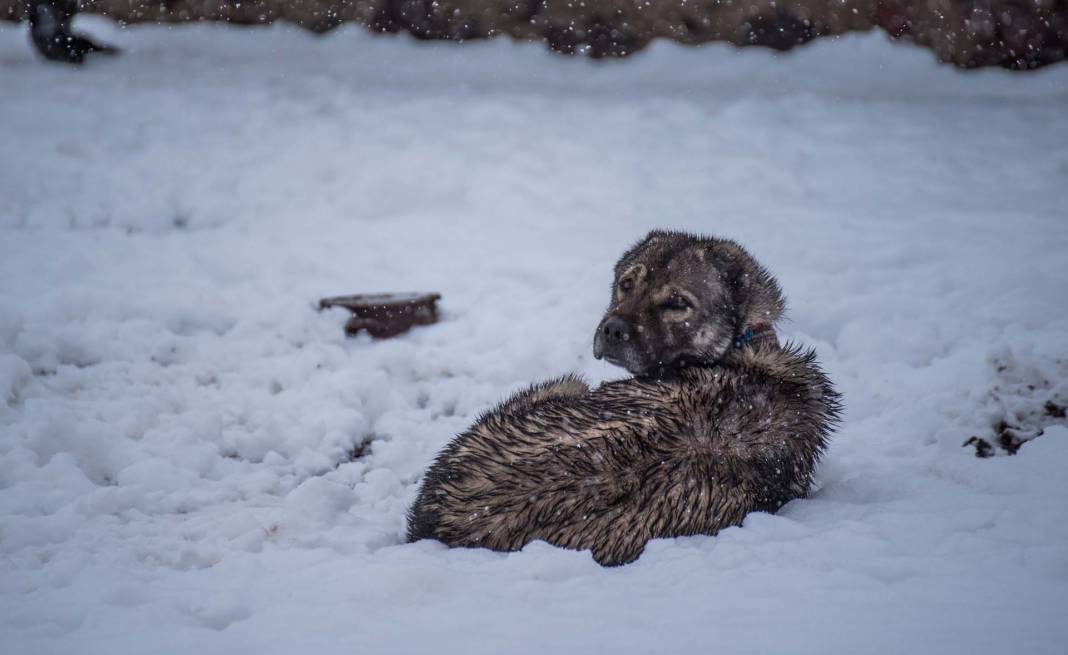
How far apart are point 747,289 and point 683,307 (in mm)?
380

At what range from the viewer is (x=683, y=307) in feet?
12.8

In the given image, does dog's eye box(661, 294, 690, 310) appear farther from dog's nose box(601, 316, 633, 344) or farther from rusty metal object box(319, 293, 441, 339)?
rusty metal object box(319, 293, 441, 339)

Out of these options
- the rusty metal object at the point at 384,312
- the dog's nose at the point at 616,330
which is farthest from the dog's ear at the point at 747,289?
the rusty metal object at the point at 384,312

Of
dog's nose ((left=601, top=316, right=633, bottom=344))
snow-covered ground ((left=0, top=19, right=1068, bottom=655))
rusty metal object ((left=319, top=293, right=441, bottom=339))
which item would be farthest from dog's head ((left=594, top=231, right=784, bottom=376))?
rusty metal object ((left=319, top=293, right=441, bottom=339))

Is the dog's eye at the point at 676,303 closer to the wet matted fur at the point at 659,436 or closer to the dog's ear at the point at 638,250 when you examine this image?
the wet matted fur at the point at 659,436

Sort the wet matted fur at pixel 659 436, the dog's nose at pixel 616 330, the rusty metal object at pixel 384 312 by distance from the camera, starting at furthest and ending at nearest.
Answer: the rusty metal object at pixel 384 312 → the dog's nose at pixel 616 330 → the wet matted fur at pixel 659 436

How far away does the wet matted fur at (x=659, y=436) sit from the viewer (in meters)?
3.30

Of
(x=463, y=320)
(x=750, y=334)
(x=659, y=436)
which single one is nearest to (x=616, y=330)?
(x=659, y=436)

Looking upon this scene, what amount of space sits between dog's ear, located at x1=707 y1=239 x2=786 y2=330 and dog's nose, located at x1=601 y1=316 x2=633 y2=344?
572mm

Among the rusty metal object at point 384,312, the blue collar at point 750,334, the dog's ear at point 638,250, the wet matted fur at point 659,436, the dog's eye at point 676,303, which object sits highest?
the dog's ear at point 638,250

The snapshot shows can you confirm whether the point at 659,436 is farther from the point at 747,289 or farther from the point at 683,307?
the point at 747,289

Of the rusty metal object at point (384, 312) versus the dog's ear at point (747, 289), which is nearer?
the dog's ear at point (747, 289)

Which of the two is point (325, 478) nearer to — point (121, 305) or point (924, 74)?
point (121, 305)

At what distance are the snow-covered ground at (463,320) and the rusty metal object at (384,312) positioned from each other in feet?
0.45
